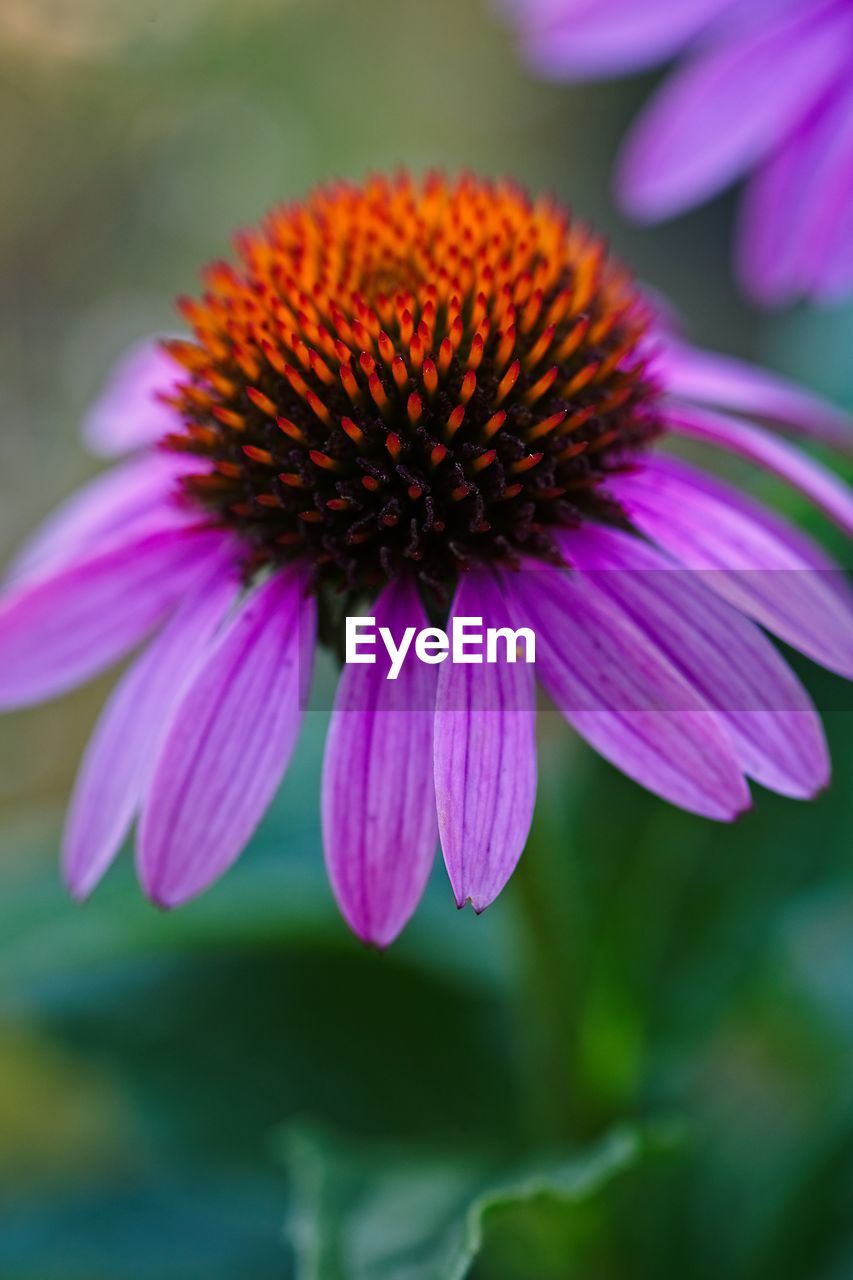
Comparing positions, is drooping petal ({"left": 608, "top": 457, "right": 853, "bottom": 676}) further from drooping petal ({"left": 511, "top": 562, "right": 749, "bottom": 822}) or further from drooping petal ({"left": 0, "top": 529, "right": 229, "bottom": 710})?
drooping petal ({"left": 0, "top": 529, "right": 229, "bottom": 710})

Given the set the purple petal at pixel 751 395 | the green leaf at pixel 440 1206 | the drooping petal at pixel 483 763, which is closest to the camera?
the drooping petal at pixel 483 763

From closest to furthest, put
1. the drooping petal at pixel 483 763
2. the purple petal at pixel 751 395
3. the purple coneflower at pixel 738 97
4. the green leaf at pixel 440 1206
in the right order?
the drooping petal at pixel 483 763 < the green leaf at pixel 440 1206 < the purple petal at pixel 751 395 < the purple coneflower at pixel 738 97

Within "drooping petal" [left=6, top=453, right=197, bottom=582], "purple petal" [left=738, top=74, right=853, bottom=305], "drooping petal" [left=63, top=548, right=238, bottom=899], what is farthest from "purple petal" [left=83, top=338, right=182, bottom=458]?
"purple petal" [left=738, top=74, right=853, bottom=305]

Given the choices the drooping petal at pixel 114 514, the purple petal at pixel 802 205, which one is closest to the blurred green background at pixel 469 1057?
the purple petal at pixel 802 205

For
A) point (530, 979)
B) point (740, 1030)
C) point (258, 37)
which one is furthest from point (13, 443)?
point (530, 979)

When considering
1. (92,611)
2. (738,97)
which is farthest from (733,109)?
(92,611)

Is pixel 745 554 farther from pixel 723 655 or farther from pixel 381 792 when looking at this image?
pixel 381 792

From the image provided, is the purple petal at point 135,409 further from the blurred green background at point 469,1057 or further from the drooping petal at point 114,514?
the blurred green background at point 469,1057

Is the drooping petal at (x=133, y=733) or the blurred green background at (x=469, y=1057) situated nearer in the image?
the drooping petal at (x=133, y=733)
